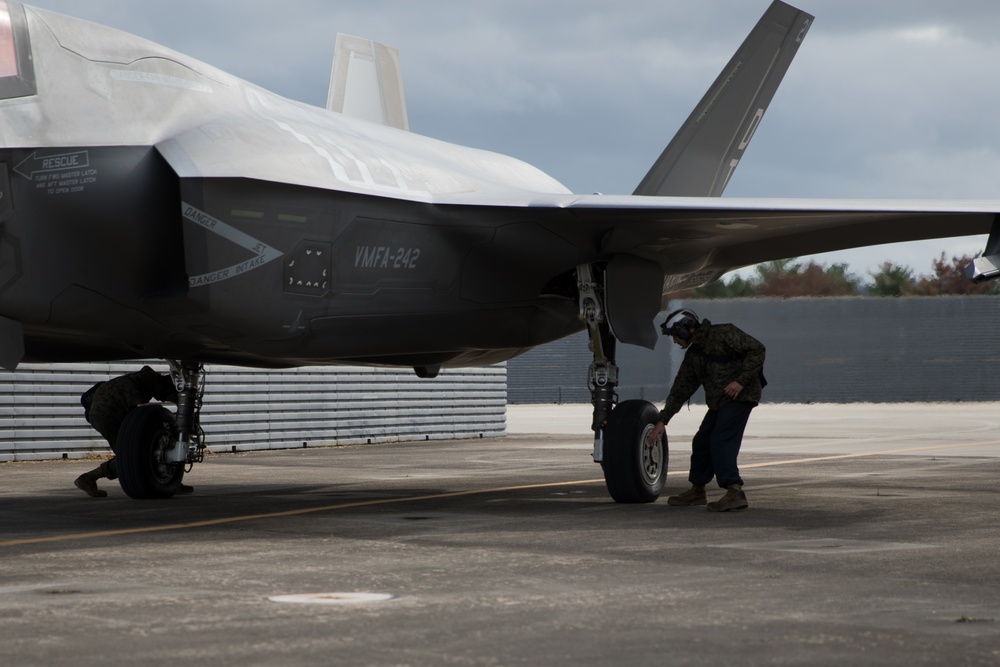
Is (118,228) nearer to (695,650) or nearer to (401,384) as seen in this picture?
(695,650)

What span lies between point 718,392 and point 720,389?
31 mm

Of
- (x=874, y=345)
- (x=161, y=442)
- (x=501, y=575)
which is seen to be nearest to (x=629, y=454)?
(x=501, y=575)

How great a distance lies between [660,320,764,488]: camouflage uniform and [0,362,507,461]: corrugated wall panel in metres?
11.8

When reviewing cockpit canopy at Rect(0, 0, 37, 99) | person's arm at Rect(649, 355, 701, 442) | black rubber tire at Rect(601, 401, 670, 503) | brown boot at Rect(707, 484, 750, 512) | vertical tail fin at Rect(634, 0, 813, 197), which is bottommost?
brown boot at Rect(707, 484, 750, 512)

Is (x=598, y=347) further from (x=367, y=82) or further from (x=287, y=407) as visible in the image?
(x=287, y=407)

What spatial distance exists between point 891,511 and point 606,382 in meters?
2.77

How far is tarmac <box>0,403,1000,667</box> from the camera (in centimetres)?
499

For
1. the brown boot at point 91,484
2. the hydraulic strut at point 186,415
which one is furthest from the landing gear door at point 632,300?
the brown boot at point 91,484

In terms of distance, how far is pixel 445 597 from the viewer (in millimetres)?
6219

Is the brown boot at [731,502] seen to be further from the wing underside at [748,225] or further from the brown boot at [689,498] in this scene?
the wing underside at [748,225]

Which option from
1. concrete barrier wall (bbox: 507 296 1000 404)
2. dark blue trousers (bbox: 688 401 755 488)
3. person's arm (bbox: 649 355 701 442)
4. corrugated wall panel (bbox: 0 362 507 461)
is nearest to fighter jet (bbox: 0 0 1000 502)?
person's arm (bbox: 649 355 701 442)

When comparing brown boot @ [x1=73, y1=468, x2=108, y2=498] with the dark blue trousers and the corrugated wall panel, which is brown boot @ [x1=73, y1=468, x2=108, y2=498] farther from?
the corrugated wall panel

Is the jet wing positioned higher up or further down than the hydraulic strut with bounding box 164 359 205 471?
higher up

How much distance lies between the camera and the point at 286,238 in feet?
32.2
